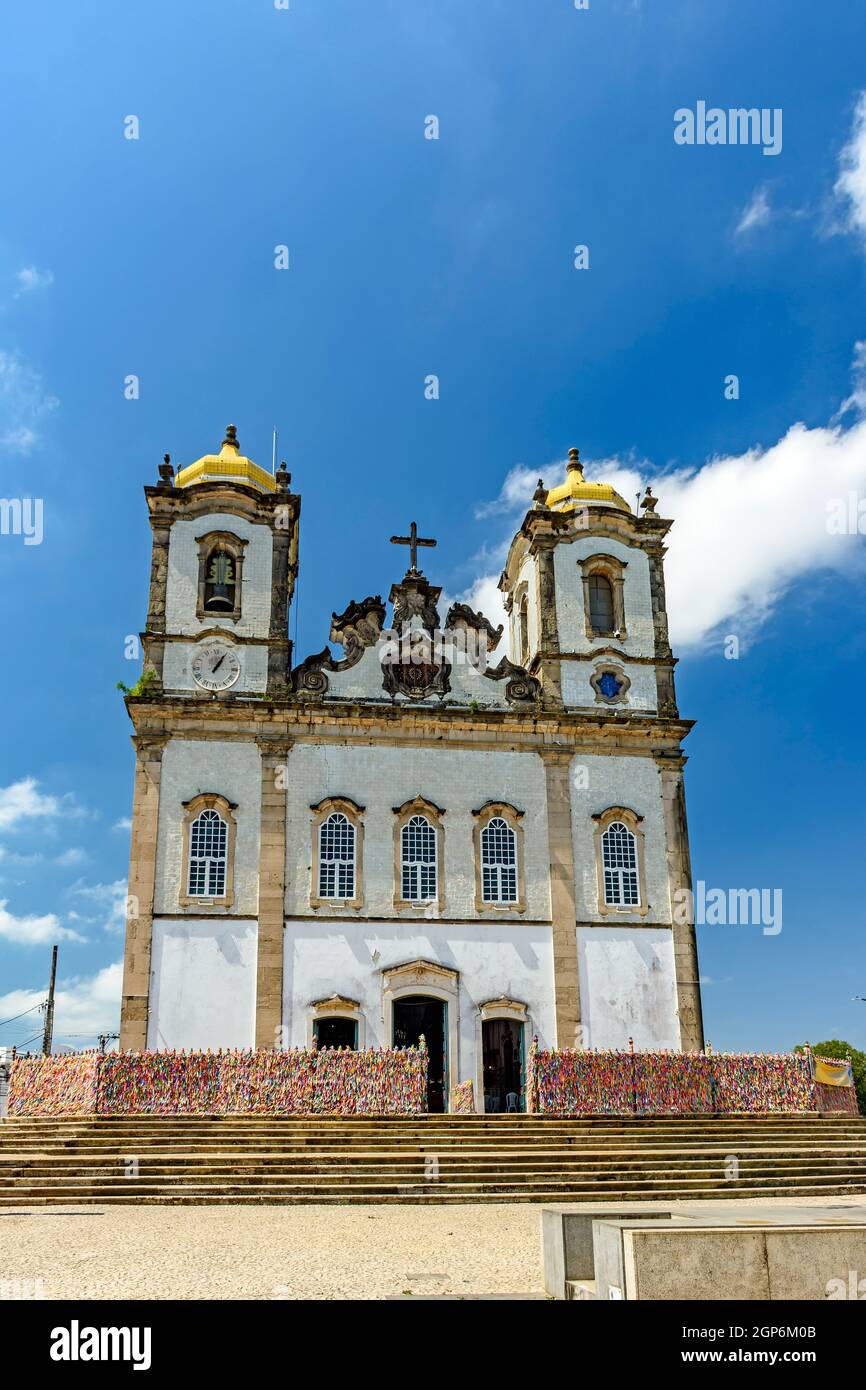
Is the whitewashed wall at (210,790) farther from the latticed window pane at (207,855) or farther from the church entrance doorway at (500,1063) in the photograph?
the church entrance doorway at (500,1063)

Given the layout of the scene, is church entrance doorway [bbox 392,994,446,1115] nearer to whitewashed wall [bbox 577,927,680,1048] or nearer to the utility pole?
whitewashed wall [bbox 577,927,680,1048]

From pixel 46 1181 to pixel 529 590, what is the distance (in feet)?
60.2

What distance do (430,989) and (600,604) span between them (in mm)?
10680

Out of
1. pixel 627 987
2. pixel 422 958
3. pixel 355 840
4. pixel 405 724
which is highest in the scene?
pixel 405 724

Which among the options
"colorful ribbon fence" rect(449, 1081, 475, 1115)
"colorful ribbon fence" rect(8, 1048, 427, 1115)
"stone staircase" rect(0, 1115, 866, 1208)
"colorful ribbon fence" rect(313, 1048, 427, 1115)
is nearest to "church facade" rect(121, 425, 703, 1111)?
"colorful ribbon fence" rect(449, 1081, 475, 1115)

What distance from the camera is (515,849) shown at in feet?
84.6

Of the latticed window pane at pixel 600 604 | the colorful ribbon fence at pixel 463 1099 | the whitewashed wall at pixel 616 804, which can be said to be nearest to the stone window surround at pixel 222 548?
the latticed window pane at pixel 600 604

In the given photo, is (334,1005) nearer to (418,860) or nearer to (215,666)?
(418,860)

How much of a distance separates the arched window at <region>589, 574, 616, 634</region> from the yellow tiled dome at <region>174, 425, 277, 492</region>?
8498 millimetres

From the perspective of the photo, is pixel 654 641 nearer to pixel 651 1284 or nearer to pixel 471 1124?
pixel 471 1124

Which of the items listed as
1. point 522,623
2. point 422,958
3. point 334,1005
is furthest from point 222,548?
point 334,1005
